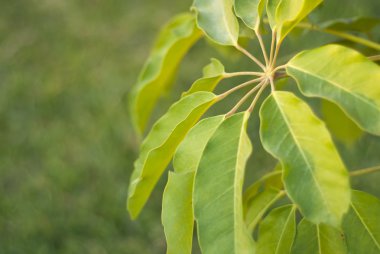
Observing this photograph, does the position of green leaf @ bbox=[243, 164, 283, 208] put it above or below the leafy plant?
below

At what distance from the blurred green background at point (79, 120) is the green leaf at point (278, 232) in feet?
3.90

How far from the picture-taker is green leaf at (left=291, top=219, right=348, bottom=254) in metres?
1.00

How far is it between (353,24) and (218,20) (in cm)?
43

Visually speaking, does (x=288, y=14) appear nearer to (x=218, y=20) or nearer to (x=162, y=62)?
(x=218, y=20)

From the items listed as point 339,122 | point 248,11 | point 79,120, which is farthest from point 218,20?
point 79,120

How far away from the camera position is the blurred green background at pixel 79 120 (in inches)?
106

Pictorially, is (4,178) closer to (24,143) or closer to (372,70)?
(24,143)

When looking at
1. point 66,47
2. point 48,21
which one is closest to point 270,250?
point 66,47

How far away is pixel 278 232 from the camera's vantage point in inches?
→ 40.9

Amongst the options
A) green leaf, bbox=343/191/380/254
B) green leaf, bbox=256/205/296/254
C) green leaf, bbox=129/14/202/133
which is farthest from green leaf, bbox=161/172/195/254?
green leaf, bbox=129/14/202/133

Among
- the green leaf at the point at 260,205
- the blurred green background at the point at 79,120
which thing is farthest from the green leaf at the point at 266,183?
the blurred green background at the point at 79,120

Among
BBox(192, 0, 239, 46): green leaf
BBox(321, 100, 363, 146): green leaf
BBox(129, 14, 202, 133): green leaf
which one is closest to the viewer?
BBox(192, 0, 239, 46): green leaf

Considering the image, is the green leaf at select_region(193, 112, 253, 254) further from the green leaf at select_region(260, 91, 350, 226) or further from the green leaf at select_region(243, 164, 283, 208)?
the green leaf at select_region(243, 164, 283, 208)

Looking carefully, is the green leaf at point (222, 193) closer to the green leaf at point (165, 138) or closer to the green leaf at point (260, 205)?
the green leaf at point (165, 138)
